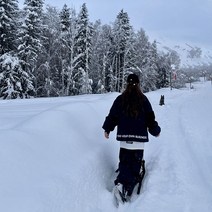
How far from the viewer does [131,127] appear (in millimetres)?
5594

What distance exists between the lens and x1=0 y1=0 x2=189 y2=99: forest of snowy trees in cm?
2948

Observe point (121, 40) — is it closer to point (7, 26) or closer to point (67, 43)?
point (67, 43)

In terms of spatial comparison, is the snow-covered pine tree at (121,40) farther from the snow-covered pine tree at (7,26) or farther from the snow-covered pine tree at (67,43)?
the snow-covered pine tree at (7,26)

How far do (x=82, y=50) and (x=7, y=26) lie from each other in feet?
51.2

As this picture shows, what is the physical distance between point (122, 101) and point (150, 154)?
2889mm

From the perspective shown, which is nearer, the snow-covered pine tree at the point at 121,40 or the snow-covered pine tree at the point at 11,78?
the snow-covered pine tree at the point at 11,78

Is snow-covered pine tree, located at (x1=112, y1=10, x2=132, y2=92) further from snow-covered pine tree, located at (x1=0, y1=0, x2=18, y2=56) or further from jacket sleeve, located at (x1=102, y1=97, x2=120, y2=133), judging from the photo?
jacket sleeve, located at (x1=102, y1=97, x2=120, y2=133)

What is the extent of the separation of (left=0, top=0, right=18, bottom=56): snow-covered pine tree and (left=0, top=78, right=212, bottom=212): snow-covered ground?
23447 millimetres

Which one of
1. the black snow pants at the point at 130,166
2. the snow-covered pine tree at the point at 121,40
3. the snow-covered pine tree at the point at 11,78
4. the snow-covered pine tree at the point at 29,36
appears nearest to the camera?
the black snow pants at the point at 130,166

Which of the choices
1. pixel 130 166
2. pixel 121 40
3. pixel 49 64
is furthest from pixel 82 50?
pixel 130 166

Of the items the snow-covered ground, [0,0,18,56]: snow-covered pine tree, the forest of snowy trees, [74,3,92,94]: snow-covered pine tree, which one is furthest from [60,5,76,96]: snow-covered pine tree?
the snow-covered ground

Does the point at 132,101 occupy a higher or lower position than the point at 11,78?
lower

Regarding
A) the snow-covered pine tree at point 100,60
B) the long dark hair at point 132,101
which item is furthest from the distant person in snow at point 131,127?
the snow-covered pine tree at point 100,60

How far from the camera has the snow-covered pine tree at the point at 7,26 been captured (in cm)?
2920
